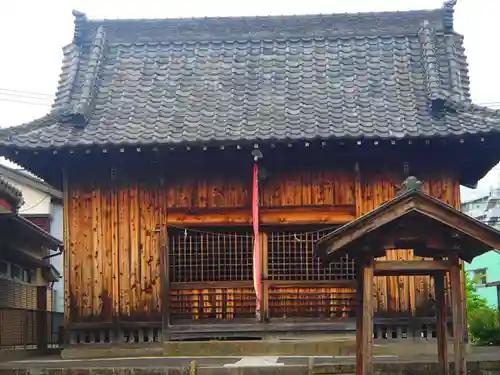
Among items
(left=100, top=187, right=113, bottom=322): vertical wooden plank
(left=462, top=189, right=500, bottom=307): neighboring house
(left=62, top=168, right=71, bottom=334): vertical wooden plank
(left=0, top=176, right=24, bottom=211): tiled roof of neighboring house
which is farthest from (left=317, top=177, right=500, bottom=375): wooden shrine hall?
(left=462, top=189, right=500, bottom=307): neighboring house

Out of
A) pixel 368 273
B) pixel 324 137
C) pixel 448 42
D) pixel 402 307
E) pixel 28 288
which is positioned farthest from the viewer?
pixel 28 288

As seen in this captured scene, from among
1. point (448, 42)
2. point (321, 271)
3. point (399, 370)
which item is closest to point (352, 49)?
point (448, 42)

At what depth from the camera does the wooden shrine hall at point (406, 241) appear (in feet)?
33.2

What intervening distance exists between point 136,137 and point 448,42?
7.76 m

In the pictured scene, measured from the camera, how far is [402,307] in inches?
592

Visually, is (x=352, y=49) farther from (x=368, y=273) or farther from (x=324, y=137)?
(x=368, y=273)

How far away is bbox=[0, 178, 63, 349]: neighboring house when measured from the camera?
17.8 metres

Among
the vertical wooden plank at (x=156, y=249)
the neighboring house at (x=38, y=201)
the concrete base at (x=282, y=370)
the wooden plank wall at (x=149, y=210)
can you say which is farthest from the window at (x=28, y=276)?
the neighboring house at (x=38, y=201)

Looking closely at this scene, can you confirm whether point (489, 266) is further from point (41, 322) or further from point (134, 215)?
point (134, 215)

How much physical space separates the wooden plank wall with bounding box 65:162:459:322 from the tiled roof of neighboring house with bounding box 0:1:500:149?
1058 mm

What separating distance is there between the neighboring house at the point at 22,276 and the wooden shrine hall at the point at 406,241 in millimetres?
8695

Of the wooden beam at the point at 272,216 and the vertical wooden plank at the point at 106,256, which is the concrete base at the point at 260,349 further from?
the wooden beam at the point at 272,216

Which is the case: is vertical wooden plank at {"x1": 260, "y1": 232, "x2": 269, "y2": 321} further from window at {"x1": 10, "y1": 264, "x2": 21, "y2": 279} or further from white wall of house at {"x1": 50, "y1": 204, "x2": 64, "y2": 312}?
white wall of house at {"x1": 50, "y1": 204, "x2": 64, "y2": 312}

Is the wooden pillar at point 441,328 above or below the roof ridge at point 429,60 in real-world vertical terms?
below
